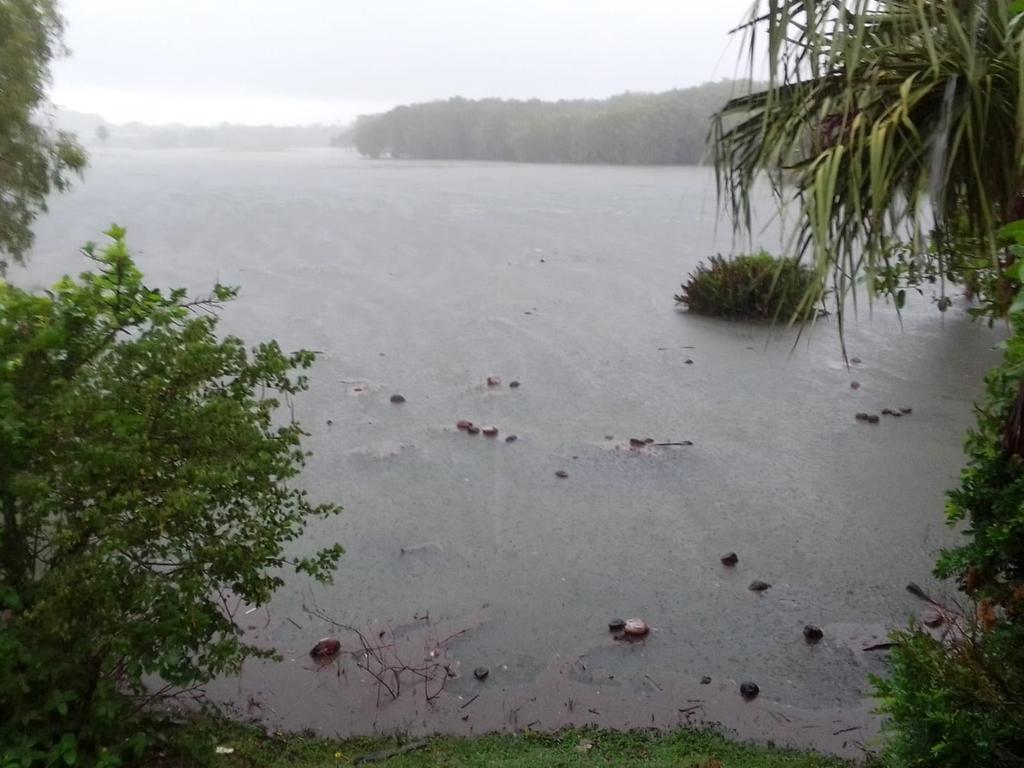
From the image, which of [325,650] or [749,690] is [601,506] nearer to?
[749,690]

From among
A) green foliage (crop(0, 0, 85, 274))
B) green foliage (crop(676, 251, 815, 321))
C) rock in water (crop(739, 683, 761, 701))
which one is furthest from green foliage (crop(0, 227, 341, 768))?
green foliage (crop(0, 0, 85, 274))

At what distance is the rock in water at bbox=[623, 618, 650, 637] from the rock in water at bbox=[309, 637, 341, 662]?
147cm

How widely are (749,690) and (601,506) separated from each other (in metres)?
2.13

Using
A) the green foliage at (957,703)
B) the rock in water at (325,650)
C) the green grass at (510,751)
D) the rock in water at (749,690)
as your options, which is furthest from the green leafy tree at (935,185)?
the rock in water at (325,650)

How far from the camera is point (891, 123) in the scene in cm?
274

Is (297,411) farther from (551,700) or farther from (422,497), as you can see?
(551,700)

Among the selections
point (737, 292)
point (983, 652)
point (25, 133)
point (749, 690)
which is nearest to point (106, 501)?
point (983, 652)

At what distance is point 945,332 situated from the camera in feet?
36.1

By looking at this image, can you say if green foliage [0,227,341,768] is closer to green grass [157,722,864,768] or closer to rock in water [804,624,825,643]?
green grass [157,722,864,768]

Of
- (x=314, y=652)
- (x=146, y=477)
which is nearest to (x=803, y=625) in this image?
(x=314, y=652)

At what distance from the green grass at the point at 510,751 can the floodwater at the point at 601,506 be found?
0.20m

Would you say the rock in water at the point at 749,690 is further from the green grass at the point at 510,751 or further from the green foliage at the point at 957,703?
the green foliage at the point at 957,703

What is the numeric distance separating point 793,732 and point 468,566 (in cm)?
215

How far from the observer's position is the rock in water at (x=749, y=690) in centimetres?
388
